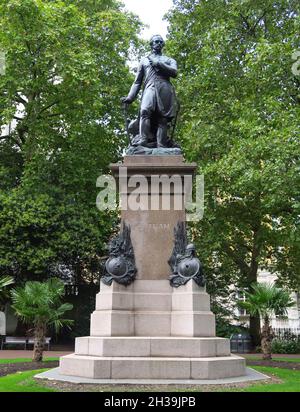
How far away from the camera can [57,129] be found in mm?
28734

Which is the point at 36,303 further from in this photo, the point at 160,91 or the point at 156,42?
the point at 156,42

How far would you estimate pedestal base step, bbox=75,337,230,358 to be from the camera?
412 inches

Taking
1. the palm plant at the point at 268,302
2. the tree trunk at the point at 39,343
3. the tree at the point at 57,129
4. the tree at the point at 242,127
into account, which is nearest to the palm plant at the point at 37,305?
the tree trunk at the point at 39,343

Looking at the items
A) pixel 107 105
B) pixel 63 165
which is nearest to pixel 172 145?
pixel 63 165

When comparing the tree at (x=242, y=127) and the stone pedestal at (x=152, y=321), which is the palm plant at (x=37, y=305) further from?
the tree at (x=242, y=127)

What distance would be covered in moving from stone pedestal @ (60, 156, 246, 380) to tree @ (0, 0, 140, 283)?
13390 mm

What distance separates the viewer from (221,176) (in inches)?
919

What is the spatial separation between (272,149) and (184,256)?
31.7 ft

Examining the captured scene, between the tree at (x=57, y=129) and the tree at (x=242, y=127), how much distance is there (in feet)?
13.7

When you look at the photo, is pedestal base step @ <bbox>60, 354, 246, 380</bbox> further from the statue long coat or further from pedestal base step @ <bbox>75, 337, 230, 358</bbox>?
the statue long coat

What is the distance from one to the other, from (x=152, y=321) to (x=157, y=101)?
5.49m

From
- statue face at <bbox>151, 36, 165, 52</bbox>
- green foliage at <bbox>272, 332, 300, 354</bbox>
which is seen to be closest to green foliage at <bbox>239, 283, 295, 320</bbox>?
statue face at <bbox>151, 36, 165, 52</bbox>

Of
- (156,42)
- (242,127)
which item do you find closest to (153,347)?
(156,42)

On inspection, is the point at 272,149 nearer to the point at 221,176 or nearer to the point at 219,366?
the point at 221,176
